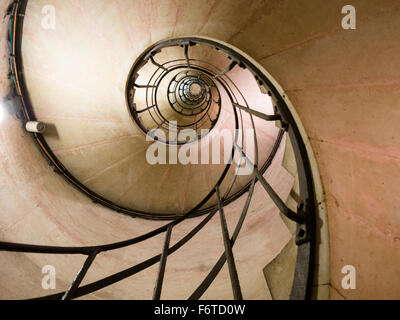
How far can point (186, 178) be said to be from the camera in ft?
17.9

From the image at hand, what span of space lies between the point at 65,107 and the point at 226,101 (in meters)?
4.03

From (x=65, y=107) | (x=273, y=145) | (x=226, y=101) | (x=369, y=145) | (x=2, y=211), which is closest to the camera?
(x=369, y=145)

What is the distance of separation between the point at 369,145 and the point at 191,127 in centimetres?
557

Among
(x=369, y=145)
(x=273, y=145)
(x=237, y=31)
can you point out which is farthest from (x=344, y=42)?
(x=273, y=145)

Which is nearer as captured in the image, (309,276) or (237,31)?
(309,276)

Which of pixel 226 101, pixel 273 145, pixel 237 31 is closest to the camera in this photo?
pixel 237 31

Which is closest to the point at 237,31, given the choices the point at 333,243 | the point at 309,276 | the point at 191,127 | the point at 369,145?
the point at 369,145

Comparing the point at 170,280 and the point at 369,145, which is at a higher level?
the point at 369,145

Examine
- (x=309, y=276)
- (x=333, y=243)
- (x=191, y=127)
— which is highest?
(x=191, y=127)

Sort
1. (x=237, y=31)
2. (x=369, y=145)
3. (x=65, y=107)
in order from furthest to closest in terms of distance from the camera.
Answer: (x=65, y=107) → (x=237, y=31) → (x=369, y=145)

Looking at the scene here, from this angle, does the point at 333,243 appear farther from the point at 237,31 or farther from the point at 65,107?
the point at 65,107

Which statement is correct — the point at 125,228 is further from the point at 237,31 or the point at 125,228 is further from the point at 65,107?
the point at 237,31

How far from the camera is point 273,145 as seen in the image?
17.0 ft

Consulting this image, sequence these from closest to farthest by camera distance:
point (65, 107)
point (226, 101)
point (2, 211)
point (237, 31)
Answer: point (237, 31), point (2, 211), point (65, 107), point (226, 101)
